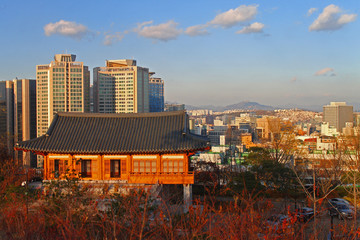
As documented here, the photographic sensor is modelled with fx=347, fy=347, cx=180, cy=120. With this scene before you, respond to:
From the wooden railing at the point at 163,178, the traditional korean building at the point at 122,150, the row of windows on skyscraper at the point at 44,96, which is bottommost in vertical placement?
the wooden railing at the point at 163,178

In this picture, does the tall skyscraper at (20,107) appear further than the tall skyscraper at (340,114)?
No

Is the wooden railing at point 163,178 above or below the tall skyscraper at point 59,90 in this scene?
below

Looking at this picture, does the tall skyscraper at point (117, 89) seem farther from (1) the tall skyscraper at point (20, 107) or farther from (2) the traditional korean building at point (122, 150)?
(2) the traditional korean building at point (122, 150)

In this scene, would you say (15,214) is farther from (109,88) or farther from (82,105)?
(109,88)

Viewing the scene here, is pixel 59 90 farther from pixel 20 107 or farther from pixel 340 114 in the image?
pixel 340 114

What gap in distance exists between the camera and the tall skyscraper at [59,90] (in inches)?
2709

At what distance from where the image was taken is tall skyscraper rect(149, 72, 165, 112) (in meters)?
125

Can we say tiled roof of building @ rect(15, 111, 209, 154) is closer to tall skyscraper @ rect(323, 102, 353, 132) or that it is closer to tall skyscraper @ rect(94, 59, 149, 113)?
tall skyscraper @ rect(94, 59, 149, 113)

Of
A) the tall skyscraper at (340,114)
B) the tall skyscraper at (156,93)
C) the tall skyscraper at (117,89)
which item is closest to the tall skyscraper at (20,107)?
the tall skyscraper at (117,89)

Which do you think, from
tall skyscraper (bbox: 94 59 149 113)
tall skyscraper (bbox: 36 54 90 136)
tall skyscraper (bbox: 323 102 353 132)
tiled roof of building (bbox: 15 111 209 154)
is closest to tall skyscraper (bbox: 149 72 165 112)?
tall skyscraper (bbox: 94 59 149 113)

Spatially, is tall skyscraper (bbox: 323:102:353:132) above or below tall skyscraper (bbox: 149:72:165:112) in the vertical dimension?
below

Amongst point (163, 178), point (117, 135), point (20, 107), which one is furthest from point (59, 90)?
point (163, 178)

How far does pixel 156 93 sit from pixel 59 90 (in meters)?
60.5

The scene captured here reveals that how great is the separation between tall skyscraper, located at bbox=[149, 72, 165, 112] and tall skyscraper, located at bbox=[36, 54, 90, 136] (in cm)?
5479
